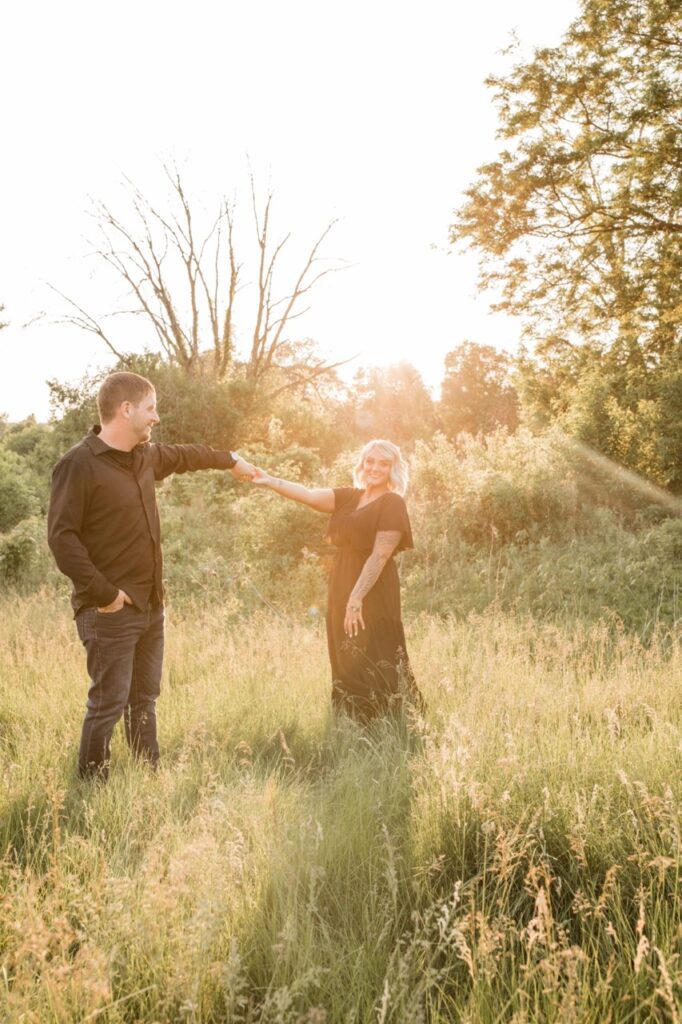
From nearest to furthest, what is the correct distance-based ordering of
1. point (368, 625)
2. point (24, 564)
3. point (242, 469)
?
point (368, 625) → point (242, 469) → point (24, 564)

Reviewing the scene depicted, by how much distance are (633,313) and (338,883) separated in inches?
533

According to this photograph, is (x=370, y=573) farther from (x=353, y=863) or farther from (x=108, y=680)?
(x=353, y=863)

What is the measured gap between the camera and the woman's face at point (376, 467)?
4.97m

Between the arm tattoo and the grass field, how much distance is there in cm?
85

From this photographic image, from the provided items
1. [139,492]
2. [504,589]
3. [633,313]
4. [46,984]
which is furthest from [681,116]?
[46,984]

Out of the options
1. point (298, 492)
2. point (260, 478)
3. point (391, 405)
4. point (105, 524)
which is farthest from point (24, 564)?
point (391, 405)

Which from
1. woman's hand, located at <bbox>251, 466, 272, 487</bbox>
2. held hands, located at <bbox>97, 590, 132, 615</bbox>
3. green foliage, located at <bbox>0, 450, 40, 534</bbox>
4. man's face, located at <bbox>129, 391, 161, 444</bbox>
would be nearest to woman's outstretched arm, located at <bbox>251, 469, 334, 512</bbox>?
woman's hand, located at <bbox>251, 466, 272, 487</bbox>

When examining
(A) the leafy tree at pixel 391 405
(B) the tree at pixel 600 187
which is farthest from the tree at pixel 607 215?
(A) the leafy tree at pixel 391 405

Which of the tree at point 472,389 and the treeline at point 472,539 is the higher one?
the tree at point 472,389

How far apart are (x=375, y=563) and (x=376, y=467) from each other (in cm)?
68

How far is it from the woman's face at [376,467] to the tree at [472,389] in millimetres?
33335

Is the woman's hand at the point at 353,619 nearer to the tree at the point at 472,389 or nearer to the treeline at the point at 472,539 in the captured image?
the treeline at the point at 472,539

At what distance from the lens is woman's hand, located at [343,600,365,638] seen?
4781 mm

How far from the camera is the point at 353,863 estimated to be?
111 inches
